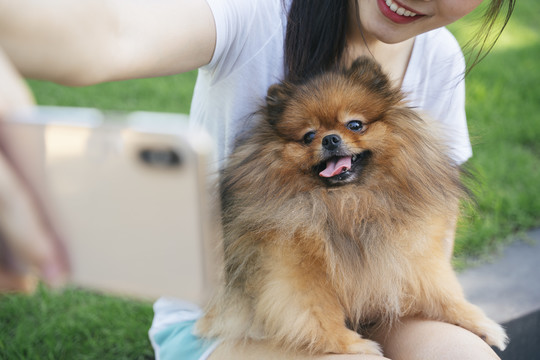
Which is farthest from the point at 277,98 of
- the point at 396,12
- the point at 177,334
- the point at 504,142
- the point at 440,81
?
the point at 504,142

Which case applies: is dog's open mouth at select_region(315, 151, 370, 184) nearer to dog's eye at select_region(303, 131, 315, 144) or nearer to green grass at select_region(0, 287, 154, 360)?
dog's eye at select_region(303, 131, 315, 144)

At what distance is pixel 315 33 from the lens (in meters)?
1.39

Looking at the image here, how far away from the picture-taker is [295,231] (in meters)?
1.30

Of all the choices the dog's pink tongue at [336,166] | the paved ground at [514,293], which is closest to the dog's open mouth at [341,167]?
the dog's pink tongue at [336,166]

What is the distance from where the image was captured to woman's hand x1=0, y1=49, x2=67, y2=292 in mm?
535

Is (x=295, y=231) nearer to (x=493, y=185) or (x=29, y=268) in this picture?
(x=29, y=268)

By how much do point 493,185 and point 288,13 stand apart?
1.92 meters

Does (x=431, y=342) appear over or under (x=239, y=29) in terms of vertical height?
under

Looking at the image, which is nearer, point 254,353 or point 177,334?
point 254,353

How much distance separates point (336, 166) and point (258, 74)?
36 cm

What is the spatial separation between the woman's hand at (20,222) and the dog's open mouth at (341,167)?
80 centimetres

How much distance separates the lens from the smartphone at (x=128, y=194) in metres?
0.50

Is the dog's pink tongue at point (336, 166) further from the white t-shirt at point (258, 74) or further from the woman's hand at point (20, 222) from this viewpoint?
the woman's hand at point (20, 222)

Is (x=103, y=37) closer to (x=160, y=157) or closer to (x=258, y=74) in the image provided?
(x=160, y=157)
